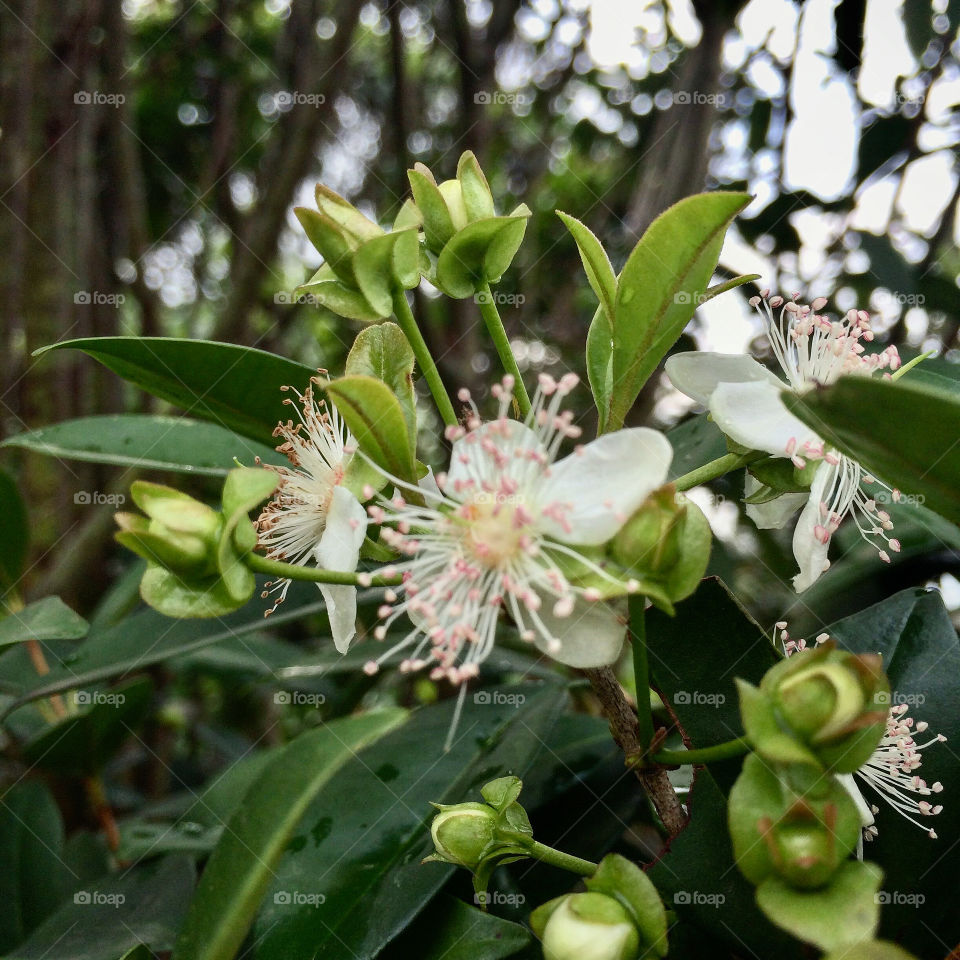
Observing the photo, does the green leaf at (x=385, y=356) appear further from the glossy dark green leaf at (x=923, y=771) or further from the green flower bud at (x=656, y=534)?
the glossy dark green leaf at (x=923, y=771)

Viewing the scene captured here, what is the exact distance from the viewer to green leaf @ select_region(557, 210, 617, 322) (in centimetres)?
65

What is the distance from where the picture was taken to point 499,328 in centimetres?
68

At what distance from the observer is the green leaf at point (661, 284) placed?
62 cm

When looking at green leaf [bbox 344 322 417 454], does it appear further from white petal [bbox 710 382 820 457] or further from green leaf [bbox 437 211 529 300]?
white petal [bbox 710 382 820 457]

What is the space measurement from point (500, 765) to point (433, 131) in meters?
2.51

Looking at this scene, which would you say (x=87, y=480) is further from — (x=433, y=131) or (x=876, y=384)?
(x=433, y=131)

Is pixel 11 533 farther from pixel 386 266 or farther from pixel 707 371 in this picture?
pixel 707 371

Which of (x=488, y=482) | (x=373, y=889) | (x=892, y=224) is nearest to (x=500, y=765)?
(x=373, y=889)

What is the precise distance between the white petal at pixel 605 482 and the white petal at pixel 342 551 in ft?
0.44
